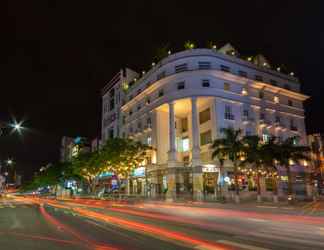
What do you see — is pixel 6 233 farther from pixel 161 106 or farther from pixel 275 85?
pixel 275 85

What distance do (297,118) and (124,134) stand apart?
1513 inches

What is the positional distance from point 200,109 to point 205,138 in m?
5.91

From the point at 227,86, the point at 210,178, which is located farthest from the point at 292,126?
the point at 210,178

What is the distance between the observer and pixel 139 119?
6681 cm

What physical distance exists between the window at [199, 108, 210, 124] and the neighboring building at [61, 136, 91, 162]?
2236 inches

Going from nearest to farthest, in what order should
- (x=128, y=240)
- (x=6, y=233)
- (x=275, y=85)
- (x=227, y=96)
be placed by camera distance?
(x=128, y=240)
(x=6, y=233)
(x=227, y=96)
(x=275, y=85)

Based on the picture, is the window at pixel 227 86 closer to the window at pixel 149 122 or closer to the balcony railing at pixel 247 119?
the balcony railing at pixel 247 119

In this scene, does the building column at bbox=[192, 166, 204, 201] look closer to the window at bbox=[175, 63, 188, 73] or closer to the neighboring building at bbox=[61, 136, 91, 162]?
the window at bbox=[175, 63, 188, 73]

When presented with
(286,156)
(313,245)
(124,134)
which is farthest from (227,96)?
(313,245)

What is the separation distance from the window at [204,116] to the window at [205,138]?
2372mm

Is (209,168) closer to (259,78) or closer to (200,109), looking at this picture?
(200,109)

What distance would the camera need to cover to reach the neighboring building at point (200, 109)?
52219 mm

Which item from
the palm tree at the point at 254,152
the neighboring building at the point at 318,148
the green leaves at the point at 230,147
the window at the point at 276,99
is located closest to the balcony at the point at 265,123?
the window at the point at 276,99

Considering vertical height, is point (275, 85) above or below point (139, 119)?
above
